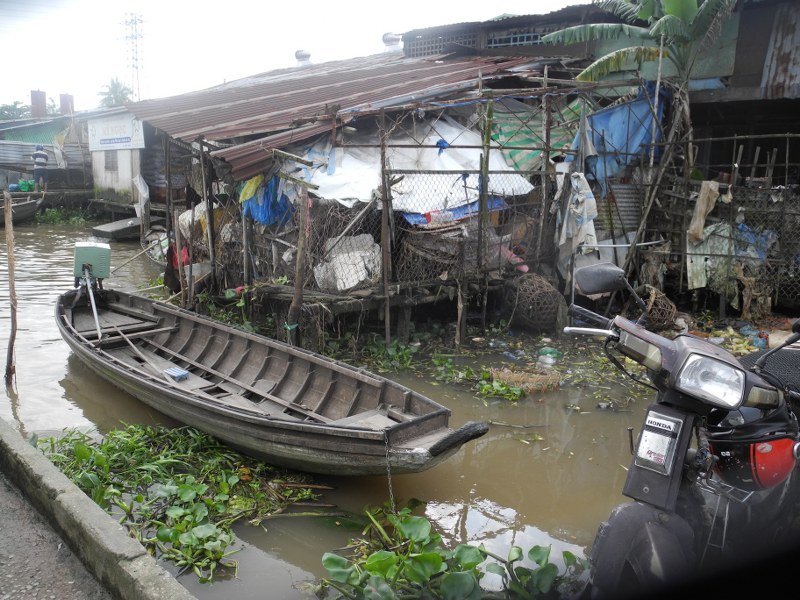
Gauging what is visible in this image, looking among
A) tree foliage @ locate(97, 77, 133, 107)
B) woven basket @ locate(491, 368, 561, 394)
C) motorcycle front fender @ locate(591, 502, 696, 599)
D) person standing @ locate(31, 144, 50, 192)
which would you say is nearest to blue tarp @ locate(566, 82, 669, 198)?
woven basket @ locate(491, 368, 561, 394)

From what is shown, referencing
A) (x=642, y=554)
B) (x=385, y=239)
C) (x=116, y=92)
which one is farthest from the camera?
(x=116, y=92)

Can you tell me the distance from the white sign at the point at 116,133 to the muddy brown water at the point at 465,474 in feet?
40.0

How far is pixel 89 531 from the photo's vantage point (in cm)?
314

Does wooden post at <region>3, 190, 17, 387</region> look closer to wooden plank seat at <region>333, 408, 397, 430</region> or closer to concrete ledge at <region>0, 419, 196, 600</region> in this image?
concrete ledge at <region>0, 419, 196, 600</region>

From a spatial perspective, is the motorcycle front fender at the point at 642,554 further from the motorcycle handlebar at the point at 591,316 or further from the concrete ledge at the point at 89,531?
the concrete ledge at the point at 89,531

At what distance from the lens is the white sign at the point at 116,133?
19.6m

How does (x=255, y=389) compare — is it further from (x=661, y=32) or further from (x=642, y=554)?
(x=661, y=32)

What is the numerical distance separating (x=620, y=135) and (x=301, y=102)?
5.63m

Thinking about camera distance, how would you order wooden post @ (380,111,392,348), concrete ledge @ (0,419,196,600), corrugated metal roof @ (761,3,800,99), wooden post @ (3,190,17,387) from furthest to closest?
corrugated metal roof @ (761,3,800,99), wooden post @ (380,111,392,348), wooden post @ (3,190,17,387), concrete ledge @ (0,419,196,600)

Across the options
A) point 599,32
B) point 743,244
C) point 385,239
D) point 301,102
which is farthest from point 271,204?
point 743,244

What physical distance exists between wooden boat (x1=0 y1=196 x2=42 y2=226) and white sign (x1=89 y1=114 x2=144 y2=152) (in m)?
2.74

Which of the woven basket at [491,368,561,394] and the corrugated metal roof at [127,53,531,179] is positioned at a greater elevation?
the corrugated metal roof at [127,53,531,179]

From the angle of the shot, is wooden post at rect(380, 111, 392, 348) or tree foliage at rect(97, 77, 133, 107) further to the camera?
tree foliage at rect(97, 77, 133, 107)

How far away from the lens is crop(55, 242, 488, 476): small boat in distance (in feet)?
14.8
